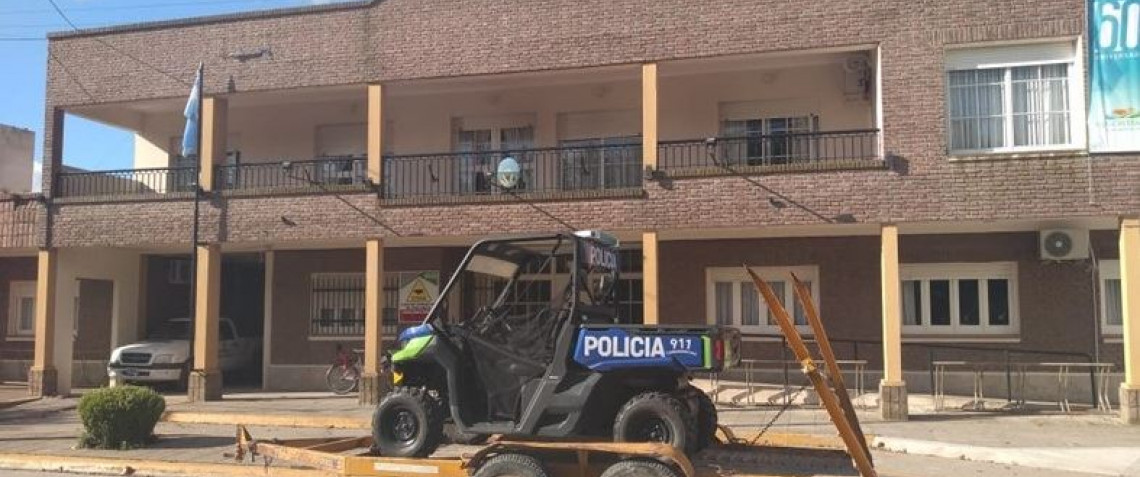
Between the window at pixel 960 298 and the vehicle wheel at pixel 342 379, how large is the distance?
35.9ft

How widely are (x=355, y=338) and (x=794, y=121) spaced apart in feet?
34.0

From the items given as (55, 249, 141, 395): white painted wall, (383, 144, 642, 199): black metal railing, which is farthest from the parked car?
(383, 144, 642, 199): black metal railing

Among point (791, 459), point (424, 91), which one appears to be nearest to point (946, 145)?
point (791, 459)

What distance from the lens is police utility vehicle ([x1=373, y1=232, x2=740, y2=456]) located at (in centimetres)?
768

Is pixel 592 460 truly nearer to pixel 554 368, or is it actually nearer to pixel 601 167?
pixel 554 368

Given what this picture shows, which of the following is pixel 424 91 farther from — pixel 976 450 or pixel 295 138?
pixel 976 450

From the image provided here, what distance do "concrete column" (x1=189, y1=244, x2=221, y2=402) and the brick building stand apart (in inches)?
2.2

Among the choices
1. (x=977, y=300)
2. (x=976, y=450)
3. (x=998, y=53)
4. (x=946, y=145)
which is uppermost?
(x=998, y=53)

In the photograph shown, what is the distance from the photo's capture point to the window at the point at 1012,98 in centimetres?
1502

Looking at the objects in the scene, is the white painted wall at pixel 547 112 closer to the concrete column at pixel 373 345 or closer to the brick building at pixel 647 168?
the brick building at pixel 647 168

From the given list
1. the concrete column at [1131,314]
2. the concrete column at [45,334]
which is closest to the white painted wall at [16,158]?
the concrete column at [45,334]

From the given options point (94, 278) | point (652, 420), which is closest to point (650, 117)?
point (652, 420)

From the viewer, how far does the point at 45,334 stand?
64.8 ft

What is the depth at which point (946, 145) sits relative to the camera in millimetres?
15102
